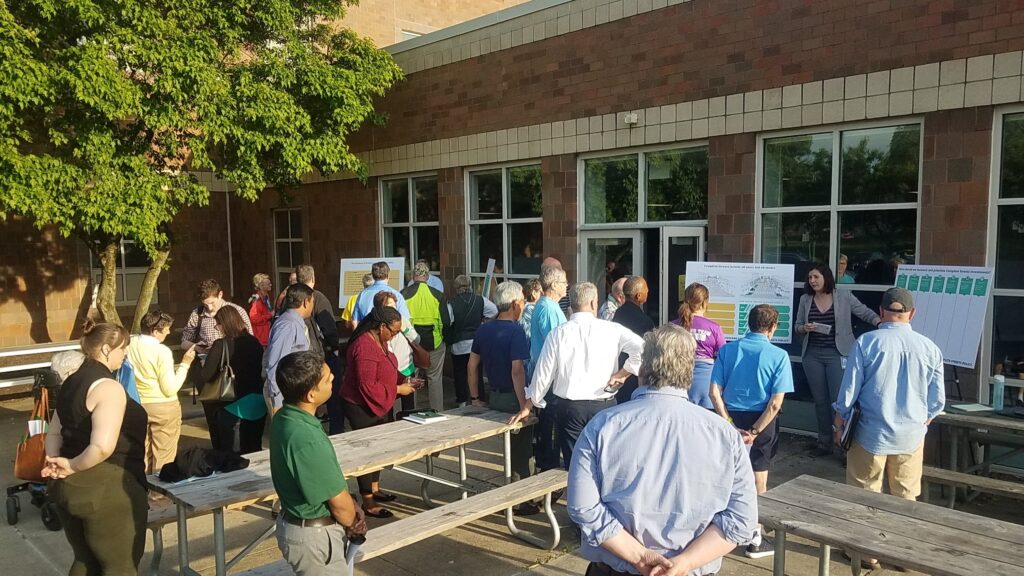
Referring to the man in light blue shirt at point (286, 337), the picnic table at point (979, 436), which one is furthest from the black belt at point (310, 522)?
the picnic table at point (979, 436)

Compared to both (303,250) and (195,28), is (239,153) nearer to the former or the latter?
(195,28)

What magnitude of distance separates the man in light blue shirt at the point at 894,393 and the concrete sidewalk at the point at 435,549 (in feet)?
2.41

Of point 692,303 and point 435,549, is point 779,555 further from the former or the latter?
point 435,549

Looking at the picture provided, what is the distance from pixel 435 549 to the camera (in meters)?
5.10

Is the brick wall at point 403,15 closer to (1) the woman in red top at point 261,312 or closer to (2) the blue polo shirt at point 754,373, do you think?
(1) the woman in red top at point 261,312

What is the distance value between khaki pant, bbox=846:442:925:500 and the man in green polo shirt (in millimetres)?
3347

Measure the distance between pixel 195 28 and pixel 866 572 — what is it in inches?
366

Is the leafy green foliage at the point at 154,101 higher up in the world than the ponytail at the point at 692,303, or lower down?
higher up

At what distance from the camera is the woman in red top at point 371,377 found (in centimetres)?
553

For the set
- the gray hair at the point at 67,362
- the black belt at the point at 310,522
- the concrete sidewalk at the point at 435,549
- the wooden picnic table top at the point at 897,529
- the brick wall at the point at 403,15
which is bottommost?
the concrete sidewalk at the point at 435,549

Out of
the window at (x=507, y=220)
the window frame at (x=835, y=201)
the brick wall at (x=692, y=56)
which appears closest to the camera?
the brick wall at (x=692, y=56)

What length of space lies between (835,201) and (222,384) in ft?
20.1

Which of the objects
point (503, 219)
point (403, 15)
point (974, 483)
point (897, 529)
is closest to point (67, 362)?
point (897, 529)

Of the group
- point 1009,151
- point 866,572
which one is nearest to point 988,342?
point 1009,151
